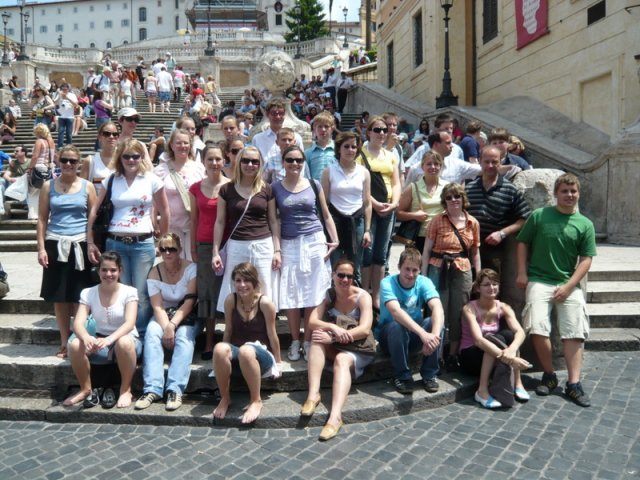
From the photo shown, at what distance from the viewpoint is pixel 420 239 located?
19.2 ft

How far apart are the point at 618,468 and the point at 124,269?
405 cm

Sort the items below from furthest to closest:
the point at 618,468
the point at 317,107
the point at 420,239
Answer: the point at 317,107 < the point at 420,239 < the point at 618,468

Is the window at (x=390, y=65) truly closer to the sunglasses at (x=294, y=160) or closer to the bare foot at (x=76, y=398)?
the sunglasses at (x=294, y=160)

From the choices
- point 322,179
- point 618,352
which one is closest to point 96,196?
point 322,179

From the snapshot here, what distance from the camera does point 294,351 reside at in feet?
17.3

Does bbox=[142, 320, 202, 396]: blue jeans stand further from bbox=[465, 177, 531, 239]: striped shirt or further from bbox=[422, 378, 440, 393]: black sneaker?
bbox=[465, 177, 531, 239]: striped shirt

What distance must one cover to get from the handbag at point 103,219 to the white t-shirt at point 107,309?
20.6 inches

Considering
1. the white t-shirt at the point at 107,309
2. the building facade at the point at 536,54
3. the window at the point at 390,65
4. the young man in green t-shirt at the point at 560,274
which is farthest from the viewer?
the window at the point at 390,65

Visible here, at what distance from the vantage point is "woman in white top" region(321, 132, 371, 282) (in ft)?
18.0

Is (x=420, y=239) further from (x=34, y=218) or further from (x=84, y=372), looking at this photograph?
(x=34, y=218)

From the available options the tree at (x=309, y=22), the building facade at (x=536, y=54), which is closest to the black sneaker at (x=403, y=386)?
the building facade at (x=536, y=54)

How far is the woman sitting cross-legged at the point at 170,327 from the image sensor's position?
4.84 m

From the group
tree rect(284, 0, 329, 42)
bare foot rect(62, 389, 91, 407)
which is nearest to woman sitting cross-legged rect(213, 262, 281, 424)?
bare foot rect(62, 389, 91, 407)

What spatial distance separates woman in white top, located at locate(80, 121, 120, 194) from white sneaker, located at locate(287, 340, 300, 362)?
7.65 ft
